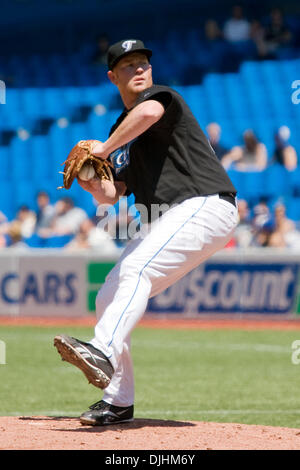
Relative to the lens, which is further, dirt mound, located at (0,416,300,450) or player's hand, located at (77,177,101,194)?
player's hand, located at (77,177,101,194)

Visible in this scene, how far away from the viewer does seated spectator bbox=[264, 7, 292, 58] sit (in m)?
19.0

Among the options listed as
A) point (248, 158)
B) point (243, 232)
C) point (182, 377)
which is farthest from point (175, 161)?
point (248, 158)

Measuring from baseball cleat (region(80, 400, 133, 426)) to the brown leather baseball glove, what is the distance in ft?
4.36

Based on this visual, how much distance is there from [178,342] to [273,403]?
4466 mm

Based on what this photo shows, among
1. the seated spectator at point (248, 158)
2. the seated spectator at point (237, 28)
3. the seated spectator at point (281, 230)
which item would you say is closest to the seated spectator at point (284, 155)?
the seated spectator at point (248, 158)

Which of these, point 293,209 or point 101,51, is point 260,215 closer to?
point 293,209

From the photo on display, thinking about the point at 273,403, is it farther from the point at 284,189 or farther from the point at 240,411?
the point at 284,189

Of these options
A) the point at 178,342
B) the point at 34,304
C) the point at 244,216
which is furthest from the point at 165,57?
the point at 178,342

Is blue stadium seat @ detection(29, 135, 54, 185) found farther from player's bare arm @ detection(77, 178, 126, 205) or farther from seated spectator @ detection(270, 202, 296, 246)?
player's bare arm @ detection(77, 178, 126, 205)

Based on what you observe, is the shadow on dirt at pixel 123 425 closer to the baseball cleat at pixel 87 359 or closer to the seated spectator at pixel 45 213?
the baseball cleat at pixel 87 359

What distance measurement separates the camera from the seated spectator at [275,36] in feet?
62.4

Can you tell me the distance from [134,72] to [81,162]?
2.01ft

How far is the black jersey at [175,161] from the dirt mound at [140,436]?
1288 mm

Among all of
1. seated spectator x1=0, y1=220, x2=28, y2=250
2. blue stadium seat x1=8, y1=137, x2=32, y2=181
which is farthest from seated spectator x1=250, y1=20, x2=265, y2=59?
seated spectator x1=0, y1=220, x2=28, y2=250
